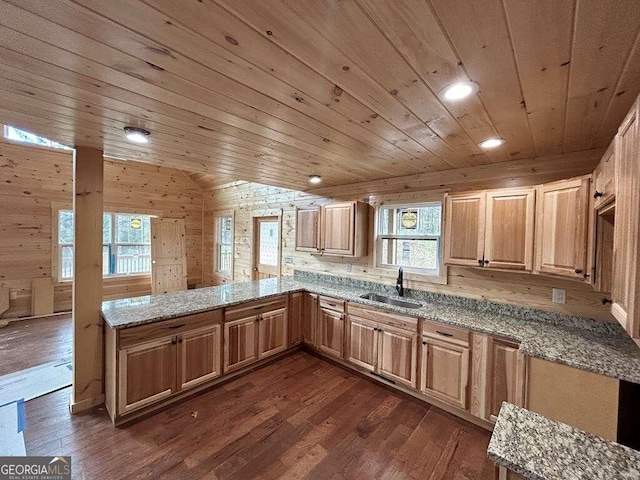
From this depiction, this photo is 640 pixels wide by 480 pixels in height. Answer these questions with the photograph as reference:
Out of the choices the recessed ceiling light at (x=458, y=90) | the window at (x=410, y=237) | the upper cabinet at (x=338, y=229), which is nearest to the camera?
the recessed ceiling light at (x=458, y=90)

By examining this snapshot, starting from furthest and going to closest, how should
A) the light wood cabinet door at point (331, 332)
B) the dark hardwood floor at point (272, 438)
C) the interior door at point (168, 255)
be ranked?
the interior door at point (168, 255)
the light wood cabinet door at point (331, 332)
the dark hardwood floor at point (272, 438)

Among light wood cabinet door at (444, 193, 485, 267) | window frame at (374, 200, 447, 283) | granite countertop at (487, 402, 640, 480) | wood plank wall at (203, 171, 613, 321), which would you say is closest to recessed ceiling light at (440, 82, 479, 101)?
light wood cabinet door at (444, 193, 485, 267)

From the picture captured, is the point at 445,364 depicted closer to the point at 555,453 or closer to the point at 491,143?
the point at 555,453

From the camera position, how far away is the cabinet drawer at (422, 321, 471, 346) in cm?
236

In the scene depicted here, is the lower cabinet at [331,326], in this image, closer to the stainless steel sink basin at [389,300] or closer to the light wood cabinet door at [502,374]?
the stainless steel sink basin at [389,300]

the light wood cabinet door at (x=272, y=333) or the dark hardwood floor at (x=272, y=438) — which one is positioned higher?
the light wood cabinet door at (x=272, y=333)

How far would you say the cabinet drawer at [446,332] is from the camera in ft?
7.75

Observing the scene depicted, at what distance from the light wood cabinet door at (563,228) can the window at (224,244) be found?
547 centimetres

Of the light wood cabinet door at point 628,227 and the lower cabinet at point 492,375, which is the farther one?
the lower cabinet at point 492,375

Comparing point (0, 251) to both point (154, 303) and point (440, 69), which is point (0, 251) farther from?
point (440, 69)

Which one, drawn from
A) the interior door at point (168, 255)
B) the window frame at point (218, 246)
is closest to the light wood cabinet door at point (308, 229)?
the window frame at point (218, 246)

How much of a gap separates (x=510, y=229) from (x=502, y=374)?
119 cm

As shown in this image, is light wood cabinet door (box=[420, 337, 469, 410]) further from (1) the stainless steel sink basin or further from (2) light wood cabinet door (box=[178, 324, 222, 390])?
(2) light wood cabinet door (box=[178, 324, 222, 390])

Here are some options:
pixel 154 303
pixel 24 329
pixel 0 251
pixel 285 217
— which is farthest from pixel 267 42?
pixel 0 251
